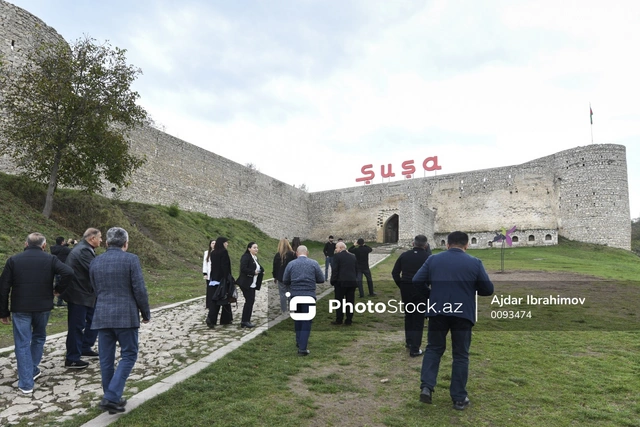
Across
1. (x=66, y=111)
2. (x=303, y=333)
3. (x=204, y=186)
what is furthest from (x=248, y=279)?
(x=204, y=186)

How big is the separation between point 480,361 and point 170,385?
393 cm

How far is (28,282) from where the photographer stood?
14.7 feet

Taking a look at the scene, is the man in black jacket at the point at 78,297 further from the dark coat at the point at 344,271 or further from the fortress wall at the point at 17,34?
the fortress wall at the point at 17,34

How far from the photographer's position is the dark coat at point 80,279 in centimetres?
513

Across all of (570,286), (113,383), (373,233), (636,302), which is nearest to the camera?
(113,383)

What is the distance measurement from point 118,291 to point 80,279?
1673 millimetres

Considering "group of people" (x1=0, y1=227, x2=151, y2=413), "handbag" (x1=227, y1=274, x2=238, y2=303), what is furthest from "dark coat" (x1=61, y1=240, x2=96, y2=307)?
"handbag" (x1=227, y1=274, x2=238, y2=303)

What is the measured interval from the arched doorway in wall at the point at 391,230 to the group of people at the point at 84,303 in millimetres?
37036

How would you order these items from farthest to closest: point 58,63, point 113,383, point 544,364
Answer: point 58,63 → point 544,364 → point 113,383

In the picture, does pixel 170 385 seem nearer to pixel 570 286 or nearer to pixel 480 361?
pixel 480 361

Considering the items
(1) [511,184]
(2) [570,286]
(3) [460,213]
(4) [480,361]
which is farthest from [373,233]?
(4) [480,361]

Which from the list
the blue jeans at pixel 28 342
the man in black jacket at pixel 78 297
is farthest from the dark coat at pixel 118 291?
the man in black jacket at pixel 78 297

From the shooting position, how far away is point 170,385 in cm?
435

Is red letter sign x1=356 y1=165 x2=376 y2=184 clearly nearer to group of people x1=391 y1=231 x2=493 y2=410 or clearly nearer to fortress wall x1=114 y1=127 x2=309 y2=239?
fortress wall x1=114 y1=127 x2=309 y2=239
